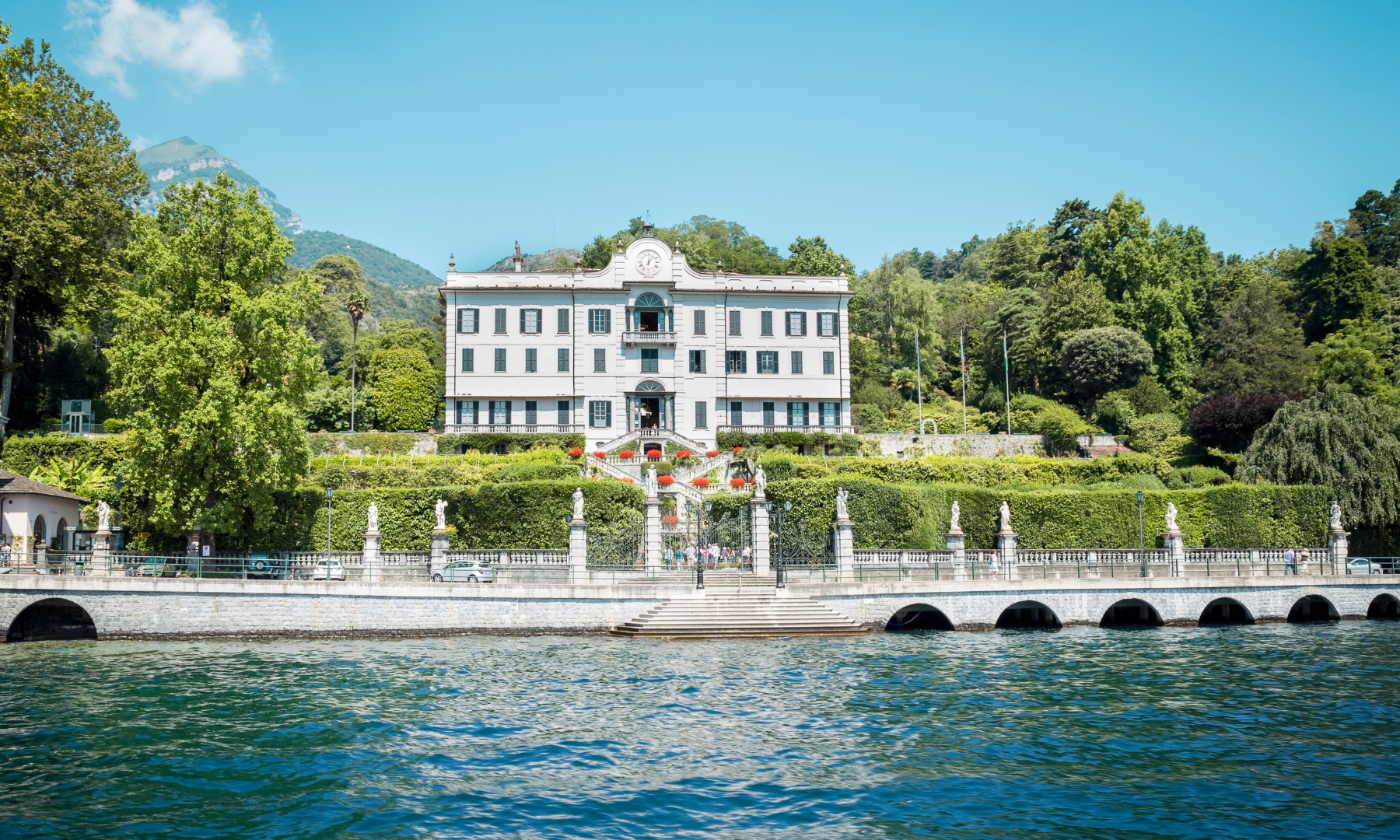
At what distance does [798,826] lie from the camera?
45.0ft

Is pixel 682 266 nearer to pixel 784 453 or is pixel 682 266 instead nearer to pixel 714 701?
pixel 784 453

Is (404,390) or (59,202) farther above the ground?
(59,202)

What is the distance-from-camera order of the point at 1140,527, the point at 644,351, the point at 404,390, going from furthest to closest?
the point at 404,390
the point at 644,351
the point at 1140,527

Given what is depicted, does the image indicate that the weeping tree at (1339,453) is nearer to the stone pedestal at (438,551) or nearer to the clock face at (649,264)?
the clock face at (649,264)

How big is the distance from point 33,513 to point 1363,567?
45690 mm

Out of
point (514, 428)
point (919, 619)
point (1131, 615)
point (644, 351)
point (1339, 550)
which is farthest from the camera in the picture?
point (644, 351)

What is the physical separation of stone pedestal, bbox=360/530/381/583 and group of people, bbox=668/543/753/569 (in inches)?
364

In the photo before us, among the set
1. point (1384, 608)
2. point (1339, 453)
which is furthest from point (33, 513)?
point (1339, 453)

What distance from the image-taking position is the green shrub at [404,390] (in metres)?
60.6

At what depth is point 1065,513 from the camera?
38.2 metres

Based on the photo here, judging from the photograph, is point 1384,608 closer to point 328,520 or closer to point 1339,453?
point 1339,453

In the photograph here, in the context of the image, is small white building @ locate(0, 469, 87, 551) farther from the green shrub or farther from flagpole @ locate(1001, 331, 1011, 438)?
flagpole @ locate(1001, 331, 1011, 438)

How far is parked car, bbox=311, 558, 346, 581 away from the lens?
30438 mm

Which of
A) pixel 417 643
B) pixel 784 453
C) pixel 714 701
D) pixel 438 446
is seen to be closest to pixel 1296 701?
pixel 714 701
